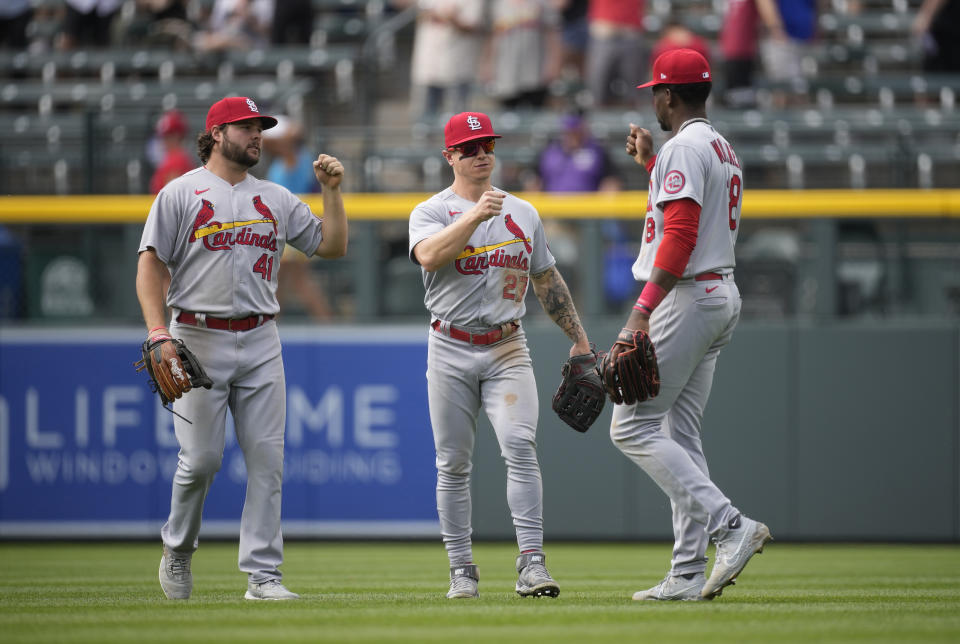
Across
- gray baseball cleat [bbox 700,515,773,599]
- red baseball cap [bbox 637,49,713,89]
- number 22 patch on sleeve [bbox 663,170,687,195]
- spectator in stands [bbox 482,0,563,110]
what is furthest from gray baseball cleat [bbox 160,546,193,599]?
spectator in stands [bbox 482,0,563,110]

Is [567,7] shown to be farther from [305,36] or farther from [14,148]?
[14,148]

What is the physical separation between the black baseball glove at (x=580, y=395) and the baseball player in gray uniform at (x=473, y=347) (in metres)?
0.15

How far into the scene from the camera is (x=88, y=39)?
14820mm

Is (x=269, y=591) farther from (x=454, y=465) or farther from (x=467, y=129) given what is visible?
(x=467, y=129)

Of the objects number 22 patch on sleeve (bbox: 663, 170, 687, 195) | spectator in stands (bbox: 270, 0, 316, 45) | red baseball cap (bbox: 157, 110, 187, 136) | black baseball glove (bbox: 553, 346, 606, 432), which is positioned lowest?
black baseball glove (bbox: 553, 346, 606, 432)

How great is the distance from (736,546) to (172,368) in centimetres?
235

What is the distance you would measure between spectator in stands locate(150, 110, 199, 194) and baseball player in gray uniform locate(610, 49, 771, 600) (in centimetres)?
616

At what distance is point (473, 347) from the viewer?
560 centimetres

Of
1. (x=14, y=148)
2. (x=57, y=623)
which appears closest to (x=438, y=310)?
(x=57, y=623)

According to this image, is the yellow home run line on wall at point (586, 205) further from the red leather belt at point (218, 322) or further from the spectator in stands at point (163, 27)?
the red leather belt at point (218, 322)

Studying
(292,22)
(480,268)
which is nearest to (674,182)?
(480,268)

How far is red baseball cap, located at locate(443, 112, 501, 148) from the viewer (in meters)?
5.53

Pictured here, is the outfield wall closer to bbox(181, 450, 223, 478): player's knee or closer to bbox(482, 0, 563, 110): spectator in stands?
bbox(482, 0, 563, 110): spectator in stands

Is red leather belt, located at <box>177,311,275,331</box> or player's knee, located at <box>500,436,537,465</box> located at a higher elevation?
red leather belt, located at <box>177,311,275,331</box>
